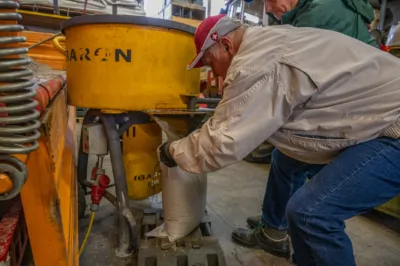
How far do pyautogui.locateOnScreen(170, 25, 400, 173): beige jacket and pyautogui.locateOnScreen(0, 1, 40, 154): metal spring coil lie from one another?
0.55 meters

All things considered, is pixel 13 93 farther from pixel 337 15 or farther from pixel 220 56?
pixel 337 15

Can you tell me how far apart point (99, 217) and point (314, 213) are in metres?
1.37

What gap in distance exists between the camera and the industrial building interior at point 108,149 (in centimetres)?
50

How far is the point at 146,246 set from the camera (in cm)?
135

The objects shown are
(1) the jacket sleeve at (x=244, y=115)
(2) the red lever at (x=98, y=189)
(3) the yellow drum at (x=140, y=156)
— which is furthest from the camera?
(3) the yellow drum at (x=140, y=156)

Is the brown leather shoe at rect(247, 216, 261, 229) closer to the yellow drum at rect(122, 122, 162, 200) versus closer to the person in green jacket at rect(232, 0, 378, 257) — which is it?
the person in green jacket at rect(232, 0, 378, 257)

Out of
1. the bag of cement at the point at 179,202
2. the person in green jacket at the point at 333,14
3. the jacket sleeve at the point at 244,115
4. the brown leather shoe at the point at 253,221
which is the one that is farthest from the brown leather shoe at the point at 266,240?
the person in green jacket at the point at 333,14

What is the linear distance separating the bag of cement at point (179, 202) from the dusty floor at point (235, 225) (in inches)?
9.6

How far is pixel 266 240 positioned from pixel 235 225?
0.31m

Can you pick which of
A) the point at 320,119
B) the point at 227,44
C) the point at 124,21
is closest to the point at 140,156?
the point at 124,21

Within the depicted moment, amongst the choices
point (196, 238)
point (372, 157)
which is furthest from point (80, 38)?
point (372, 157)

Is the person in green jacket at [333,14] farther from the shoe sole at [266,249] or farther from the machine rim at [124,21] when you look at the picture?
the shoe sole at [266,249]

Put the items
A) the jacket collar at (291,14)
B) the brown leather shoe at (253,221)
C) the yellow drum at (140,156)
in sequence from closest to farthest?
the jacket collar at (291,14), the yellow drum at (140,156), the brown leather shoe at (253,221)

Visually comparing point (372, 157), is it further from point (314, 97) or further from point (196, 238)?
point (196, 238)
